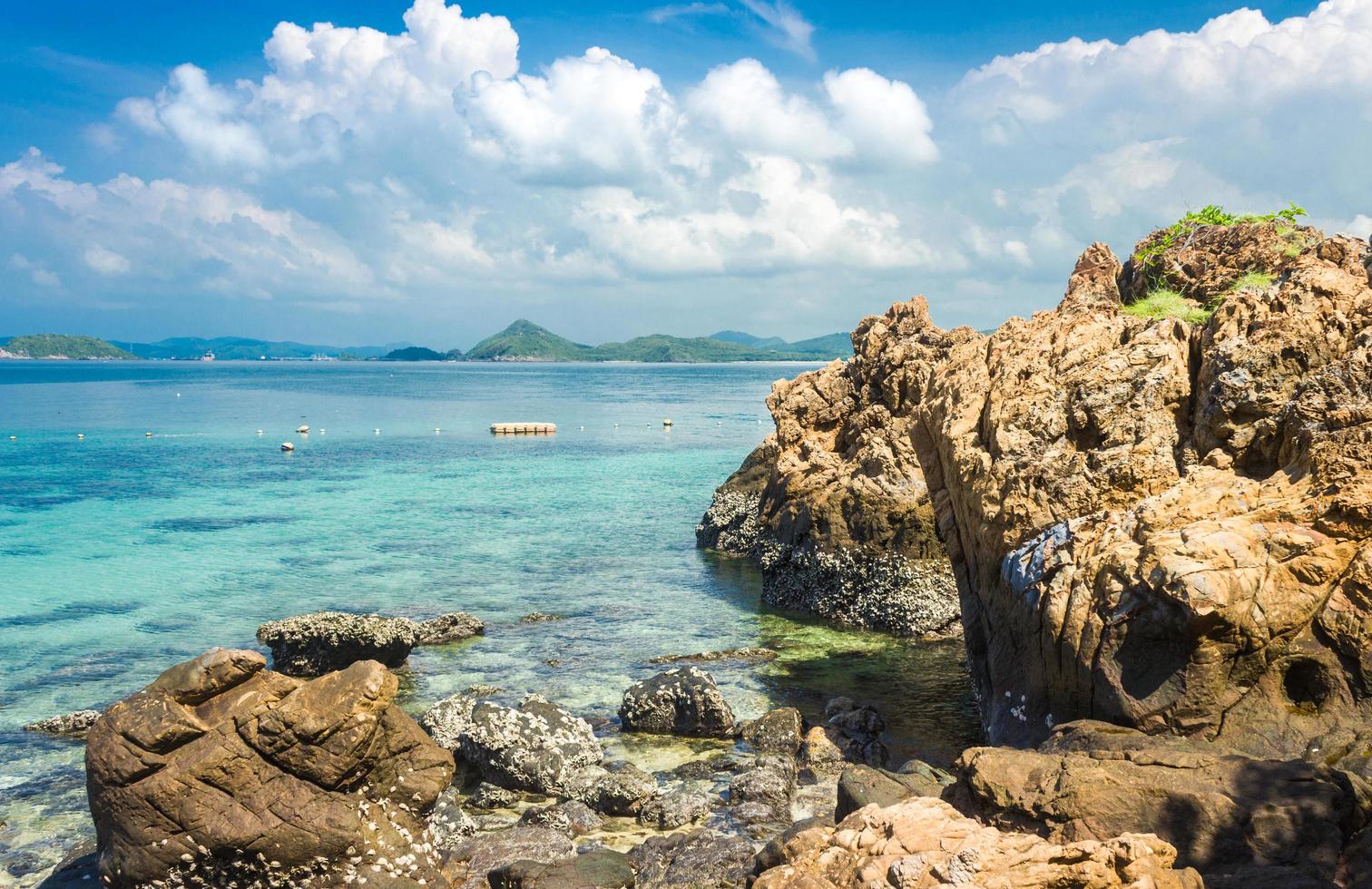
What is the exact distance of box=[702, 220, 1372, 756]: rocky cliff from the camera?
11289mm

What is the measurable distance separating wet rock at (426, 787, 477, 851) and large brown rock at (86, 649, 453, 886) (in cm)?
208

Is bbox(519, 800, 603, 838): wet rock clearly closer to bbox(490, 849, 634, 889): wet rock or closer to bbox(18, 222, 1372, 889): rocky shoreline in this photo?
bbox(18, 222, 1372, 889): rocky shoreline

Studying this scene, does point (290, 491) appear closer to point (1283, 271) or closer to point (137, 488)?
point (137, 488)

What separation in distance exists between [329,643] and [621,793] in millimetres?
10233

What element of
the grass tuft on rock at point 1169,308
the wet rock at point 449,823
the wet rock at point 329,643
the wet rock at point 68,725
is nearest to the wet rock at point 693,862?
the wet rock at point 449,823

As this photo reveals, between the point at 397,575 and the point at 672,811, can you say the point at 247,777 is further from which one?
the point at 397,575

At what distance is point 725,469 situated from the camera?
61.9 metres

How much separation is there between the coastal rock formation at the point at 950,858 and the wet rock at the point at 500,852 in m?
6.01

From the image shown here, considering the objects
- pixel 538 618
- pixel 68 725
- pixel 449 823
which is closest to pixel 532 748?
pixel 449 823

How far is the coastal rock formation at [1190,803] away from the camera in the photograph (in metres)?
8.16

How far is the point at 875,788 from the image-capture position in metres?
12.9

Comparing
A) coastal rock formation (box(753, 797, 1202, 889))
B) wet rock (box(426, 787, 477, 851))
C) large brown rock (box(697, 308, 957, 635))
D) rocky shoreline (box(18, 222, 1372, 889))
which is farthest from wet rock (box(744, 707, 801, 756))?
coastal rock formation (box(753, 797, 1202, 889))

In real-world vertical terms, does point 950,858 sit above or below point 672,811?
above

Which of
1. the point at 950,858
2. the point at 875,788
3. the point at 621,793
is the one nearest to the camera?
the point at 950,858
